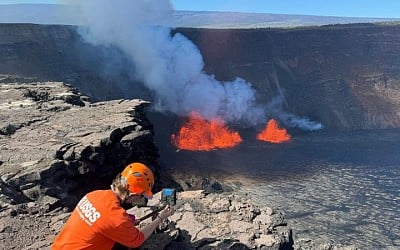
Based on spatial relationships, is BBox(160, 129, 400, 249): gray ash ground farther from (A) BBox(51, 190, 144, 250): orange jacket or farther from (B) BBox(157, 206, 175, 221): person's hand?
(A) BBox(51, 190, 144, 250): orange jacket

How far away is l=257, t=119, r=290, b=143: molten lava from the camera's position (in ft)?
123

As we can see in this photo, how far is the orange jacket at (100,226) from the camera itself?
4215mm

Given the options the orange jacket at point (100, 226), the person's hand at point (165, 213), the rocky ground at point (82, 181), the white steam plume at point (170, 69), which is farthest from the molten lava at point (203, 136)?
the orange jacket at point (100, 226)

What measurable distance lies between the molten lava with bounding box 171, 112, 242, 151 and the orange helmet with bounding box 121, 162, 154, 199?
2748 centimetres

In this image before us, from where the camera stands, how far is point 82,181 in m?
9.54

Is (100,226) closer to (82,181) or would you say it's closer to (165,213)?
(165,213)

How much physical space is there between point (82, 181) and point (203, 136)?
25.8 meters

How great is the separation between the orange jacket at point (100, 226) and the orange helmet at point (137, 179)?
21 centimetres

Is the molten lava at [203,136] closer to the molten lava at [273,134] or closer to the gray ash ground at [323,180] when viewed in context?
the gray ash ground at [323,180]

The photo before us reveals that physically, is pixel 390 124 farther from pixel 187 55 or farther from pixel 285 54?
pixel 187 55

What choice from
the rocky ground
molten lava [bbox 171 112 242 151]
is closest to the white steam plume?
molten lava [bbox 171 112 242 151]

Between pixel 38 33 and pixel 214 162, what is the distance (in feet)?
69.1

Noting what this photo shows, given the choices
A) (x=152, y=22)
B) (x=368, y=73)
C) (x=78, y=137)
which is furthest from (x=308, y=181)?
(x=368, y=73)

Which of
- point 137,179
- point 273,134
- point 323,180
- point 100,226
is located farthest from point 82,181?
point 273,134
